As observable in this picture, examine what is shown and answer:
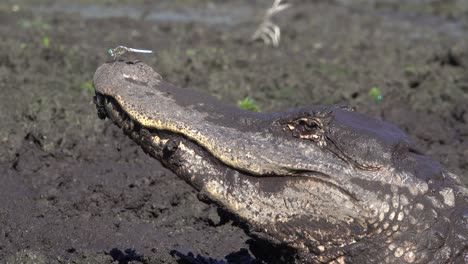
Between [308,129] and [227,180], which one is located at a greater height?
[308,129]

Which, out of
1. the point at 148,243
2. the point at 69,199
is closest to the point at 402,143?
the point at 148,243

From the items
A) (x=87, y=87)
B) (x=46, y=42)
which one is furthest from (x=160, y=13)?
(x=87, y=87)

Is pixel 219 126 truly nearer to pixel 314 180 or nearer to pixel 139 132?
pixel 139 132

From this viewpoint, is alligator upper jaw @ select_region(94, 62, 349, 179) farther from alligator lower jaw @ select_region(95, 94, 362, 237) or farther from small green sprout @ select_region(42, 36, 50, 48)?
small green sprout @ select_region(42, 36, 50, 48)

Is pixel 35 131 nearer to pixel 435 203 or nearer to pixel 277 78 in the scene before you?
pixel 277 78

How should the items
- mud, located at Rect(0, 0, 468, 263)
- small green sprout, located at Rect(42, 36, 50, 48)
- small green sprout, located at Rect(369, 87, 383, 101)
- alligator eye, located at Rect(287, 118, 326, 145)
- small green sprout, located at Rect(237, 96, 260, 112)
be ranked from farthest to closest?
small green sprout, located at Rect(42, 36, 50, 48), small green sprout, located at Rect(369, 87, 383, 101), small green sprout, located at Rect(237, 96, 260, 112), mud, located at Rect(0, 0, 468, 263), alligator eye, located at Rect(287, 118, 326, 145)

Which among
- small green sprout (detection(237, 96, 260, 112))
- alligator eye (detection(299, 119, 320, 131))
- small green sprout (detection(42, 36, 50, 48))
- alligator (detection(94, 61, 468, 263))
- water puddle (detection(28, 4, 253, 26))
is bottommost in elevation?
water puddle (detection(28, 4, 253, 26))

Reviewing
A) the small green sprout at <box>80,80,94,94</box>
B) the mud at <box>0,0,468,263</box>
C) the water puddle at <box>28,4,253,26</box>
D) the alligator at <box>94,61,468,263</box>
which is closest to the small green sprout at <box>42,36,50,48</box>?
the mud at <box>0,0,468,263</box>
